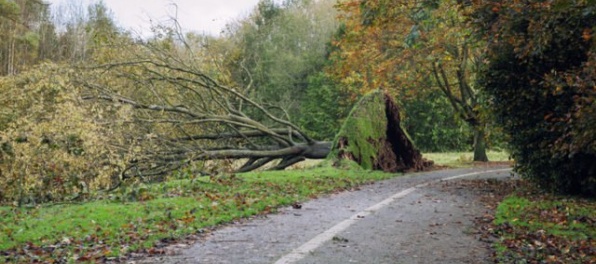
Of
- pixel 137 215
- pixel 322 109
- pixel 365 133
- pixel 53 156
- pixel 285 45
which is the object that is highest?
pixel 285 45

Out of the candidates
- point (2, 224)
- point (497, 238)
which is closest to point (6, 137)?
point (2, 224)

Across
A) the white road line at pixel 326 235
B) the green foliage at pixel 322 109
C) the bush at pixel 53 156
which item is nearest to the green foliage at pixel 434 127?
the green foliage at pixel 322 109

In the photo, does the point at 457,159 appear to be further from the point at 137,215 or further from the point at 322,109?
the point at 137,215

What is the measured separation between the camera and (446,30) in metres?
22.4

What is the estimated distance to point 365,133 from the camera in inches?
880

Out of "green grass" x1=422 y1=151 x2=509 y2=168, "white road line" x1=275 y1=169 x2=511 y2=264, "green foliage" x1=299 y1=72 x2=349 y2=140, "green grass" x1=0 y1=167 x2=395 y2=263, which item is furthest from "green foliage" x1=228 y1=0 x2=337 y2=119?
"white road line" x1=275 y1=169 x2=511 y2=264

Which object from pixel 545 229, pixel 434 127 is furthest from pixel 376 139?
pixel 434 127

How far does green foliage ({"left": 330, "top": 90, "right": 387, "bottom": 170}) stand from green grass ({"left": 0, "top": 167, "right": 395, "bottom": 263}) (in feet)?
20.8

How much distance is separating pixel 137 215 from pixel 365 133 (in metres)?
13.8

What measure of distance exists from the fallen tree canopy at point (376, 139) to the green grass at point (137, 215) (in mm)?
6421

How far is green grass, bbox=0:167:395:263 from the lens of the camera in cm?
748

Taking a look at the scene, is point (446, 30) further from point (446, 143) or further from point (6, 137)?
point (446, 143)

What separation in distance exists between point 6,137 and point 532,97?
12263 millimetres

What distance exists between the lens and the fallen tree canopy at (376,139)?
2211 centimetres
